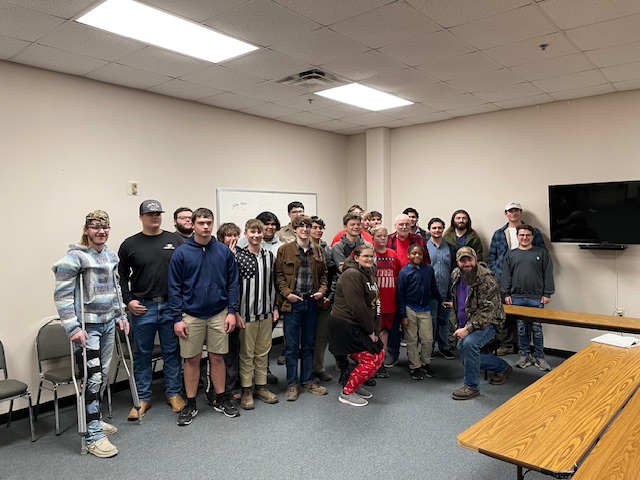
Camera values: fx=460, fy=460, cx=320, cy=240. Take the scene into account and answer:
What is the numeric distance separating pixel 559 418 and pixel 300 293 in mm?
2228

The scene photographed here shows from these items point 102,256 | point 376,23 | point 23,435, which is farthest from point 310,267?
point 23,435

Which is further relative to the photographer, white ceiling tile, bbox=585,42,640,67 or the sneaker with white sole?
the sneaker with white sole

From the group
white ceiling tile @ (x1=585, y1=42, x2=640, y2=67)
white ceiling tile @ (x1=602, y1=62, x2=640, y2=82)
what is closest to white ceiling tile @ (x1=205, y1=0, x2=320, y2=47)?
white ceiling tile @ (x1=585, y1=42, x2=640, y2=67)

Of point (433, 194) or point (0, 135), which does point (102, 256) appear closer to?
point (0, 135)

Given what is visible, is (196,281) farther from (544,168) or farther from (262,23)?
(544,168)

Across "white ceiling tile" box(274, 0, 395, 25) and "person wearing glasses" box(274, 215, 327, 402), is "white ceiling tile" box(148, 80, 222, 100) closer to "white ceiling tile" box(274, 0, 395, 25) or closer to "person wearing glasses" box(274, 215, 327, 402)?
"person wearing glasses" box(274, 215, 327, 402)

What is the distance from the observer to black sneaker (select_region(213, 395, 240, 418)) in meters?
3.62

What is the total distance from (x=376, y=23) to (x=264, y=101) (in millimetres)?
2184

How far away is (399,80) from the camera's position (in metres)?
4.27

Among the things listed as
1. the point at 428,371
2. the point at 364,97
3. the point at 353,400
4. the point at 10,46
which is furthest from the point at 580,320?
the point at 10,46

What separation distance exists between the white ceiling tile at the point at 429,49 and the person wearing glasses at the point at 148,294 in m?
2.22

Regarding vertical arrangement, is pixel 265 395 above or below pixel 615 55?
below

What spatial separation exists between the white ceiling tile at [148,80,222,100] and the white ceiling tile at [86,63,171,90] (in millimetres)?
103

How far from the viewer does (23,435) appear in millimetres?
3385
